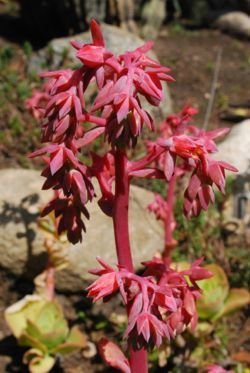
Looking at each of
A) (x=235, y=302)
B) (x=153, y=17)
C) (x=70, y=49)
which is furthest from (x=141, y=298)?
(x=153, y=17)

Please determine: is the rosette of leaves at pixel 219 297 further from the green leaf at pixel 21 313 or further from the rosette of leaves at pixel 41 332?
the green leaf at pixel 21 313

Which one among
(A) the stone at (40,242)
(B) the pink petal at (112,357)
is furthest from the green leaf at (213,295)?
(B) the pink petal at (112,357)

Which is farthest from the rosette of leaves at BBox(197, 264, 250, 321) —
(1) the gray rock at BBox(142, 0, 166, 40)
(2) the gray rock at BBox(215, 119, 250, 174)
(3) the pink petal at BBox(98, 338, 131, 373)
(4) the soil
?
(1) the gray rock at BBox(142, 0, 166, 40)

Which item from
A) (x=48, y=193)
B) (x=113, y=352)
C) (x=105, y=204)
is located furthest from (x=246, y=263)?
(x=105, y=204)

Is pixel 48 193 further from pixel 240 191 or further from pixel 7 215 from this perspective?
pixel 240 191

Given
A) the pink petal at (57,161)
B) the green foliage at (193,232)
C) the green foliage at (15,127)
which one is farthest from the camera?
the green foliage at (15,127)

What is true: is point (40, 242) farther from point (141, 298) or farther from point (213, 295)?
point (141, 298)
